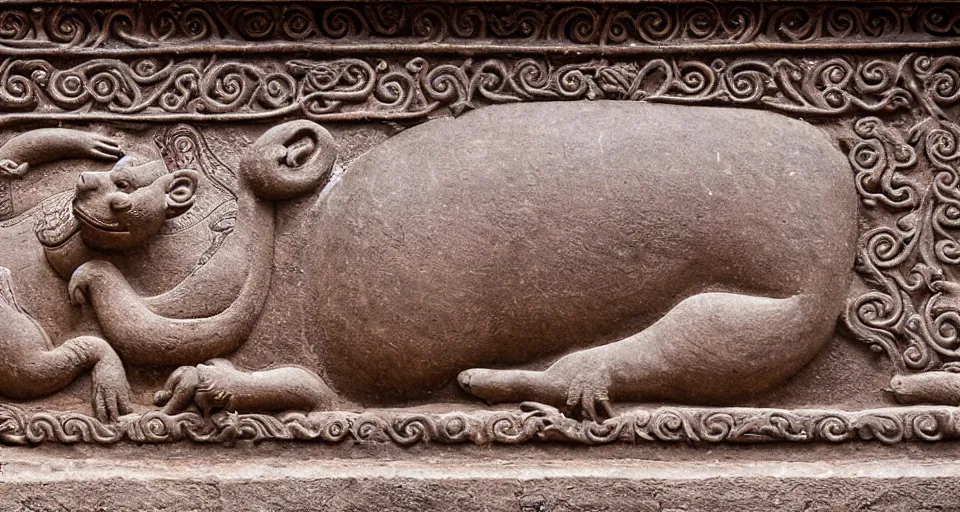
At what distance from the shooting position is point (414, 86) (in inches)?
162

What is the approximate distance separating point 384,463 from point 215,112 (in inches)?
49.8

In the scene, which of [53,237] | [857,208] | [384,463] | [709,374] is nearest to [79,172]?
[53,237]

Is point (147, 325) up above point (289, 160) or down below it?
below

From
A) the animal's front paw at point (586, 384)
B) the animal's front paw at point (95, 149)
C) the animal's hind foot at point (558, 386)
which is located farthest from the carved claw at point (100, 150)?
the animal's front paw at point (586, 384)

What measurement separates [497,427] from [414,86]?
1.15 meters

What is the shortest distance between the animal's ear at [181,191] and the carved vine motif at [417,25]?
469 mm

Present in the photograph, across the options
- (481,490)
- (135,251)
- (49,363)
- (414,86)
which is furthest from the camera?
(414,86)

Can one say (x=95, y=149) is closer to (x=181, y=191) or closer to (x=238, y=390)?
(x=181, y=191)

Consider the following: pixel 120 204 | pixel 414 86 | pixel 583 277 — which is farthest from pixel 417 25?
pixel 120 204

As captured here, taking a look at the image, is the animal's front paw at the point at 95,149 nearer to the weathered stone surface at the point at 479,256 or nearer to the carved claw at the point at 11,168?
the weathered stone surface at the point at 479,256

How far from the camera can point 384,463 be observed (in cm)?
381

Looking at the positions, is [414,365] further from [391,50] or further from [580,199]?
[391,50]

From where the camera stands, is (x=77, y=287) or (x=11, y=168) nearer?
(x=77, y=287)

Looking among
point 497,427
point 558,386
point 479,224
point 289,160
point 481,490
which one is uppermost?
point 289,160
